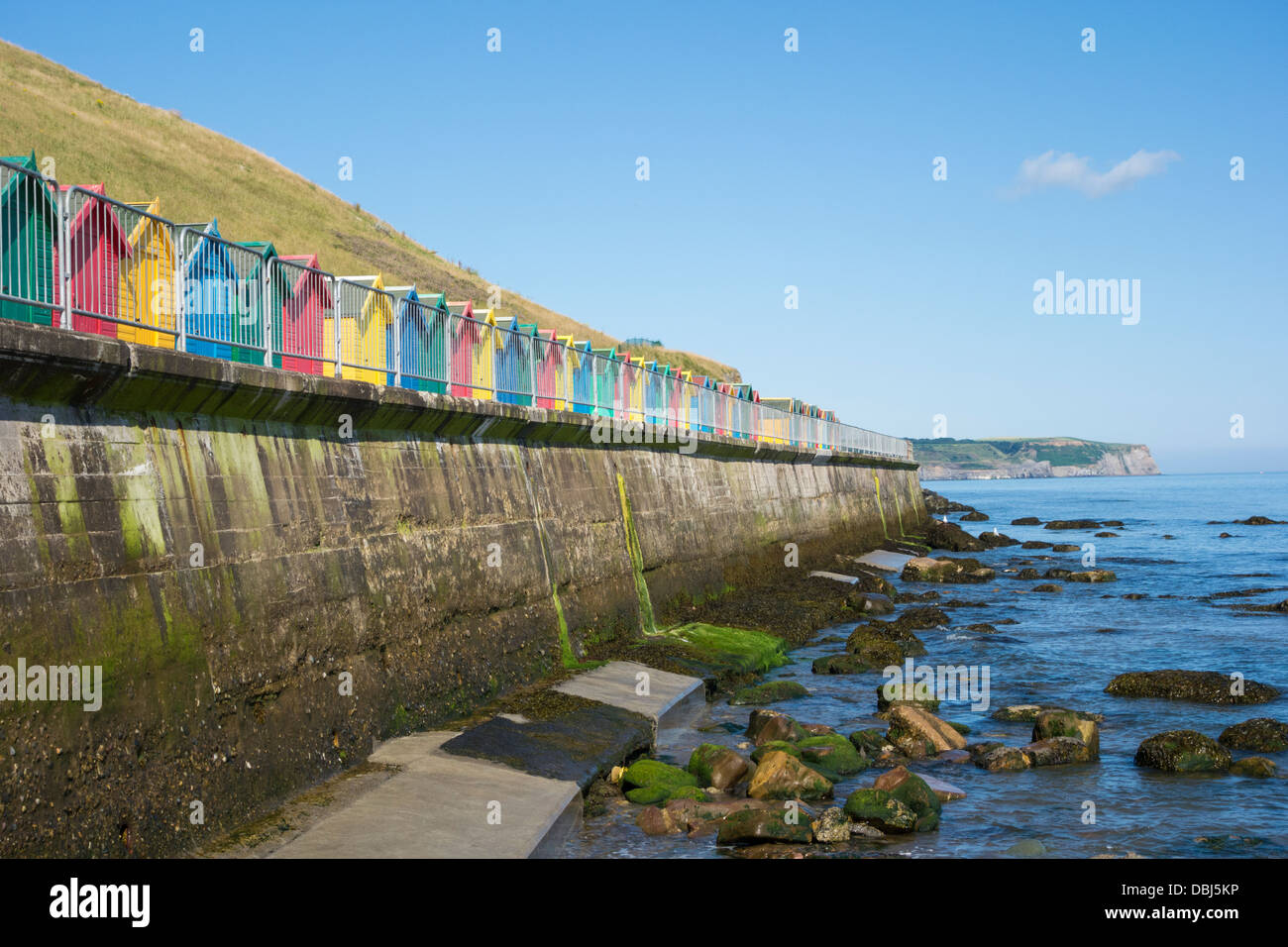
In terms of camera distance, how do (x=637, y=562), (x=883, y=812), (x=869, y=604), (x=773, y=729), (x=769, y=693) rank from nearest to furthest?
(x=883, y=812) < (x=773, y=729) < (x=769, y=693) < (x=637, y=562) < (x=869, y=604)

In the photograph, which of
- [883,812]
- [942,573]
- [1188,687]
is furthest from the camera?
[942,573]

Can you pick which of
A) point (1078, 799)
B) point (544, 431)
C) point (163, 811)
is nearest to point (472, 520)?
point (544, 431)

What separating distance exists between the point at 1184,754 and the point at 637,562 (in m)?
10.7

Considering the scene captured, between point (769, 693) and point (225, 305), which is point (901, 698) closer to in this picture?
point (769, 693)

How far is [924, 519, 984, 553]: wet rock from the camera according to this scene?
5594cm

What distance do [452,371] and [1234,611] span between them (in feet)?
88.4

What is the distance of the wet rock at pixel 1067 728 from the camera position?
15268 mm

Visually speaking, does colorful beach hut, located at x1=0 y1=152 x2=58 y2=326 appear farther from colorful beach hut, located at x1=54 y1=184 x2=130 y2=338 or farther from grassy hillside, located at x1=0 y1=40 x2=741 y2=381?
grassy hillside, located at x1=0 y1=40 x2=741 y2=381

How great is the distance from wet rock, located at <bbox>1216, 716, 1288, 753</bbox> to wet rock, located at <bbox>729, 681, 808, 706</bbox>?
6454 mm

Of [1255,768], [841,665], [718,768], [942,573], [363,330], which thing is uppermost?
[363,330]

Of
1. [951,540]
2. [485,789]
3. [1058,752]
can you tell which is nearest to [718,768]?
[485,789]

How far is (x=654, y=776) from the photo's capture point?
12.7 m

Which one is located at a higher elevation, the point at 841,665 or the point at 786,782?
the point at 786,782
